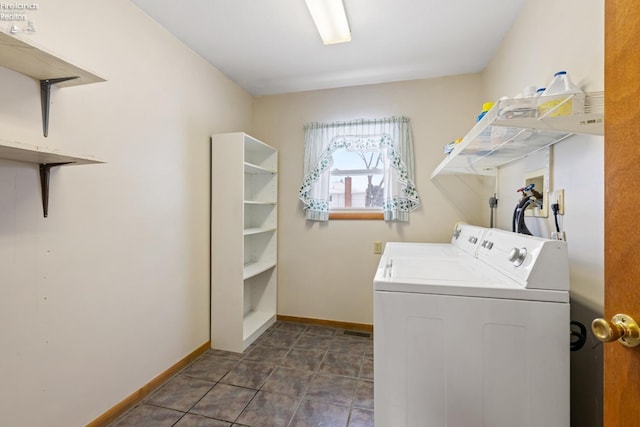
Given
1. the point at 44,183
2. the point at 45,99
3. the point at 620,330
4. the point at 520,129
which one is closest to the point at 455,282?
the point at 620,330

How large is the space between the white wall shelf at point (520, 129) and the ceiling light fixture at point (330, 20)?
3.74 ft

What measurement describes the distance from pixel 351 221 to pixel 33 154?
233 cm

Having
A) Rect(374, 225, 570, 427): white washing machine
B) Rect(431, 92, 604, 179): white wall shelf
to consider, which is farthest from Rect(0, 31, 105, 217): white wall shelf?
Rect(431, 92, 604, 179): white wall shelf

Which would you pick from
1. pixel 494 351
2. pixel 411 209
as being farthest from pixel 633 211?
pixel 411 209

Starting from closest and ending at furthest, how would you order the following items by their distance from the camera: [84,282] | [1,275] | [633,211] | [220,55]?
[633,211] → [1,275] → [84,282] → [220,55]

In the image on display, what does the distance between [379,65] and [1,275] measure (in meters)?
2.78

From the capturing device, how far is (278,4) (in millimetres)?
1769

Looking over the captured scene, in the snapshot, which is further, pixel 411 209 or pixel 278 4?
pixel 411 209

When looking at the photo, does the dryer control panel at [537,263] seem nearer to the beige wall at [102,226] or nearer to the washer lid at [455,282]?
the washer lid at [455,282]

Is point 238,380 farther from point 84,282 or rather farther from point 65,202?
point 65,202

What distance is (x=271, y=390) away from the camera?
73.8 inches

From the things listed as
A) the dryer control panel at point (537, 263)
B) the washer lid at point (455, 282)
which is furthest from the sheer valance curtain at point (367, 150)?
the dryer control panel at point (537, 263)

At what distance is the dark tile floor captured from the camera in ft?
5.29

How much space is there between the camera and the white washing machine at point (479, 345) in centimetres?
100
